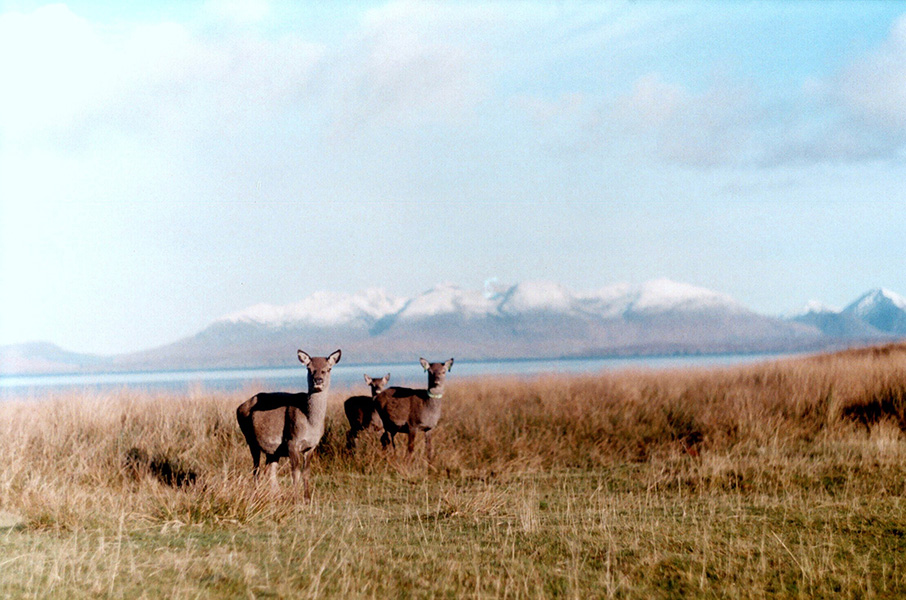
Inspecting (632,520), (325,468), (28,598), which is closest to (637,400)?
(325,468)

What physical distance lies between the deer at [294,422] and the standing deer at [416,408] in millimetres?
3524

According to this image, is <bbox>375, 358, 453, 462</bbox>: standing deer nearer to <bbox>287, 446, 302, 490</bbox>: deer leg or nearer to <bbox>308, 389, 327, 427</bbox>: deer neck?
<bbox>308, 389, 327, 427</bbox>: deer neck

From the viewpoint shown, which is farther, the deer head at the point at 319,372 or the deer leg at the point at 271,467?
the deer leg at the point at 271,467

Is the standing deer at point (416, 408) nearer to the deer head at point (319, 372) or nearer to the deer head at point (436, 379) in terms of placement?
the deer head at point (436, 379)

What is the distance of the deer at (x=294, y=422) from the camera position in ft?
35.6

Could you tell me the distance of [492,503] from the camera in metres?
9.91

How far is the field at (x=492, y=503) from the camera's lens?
679cm

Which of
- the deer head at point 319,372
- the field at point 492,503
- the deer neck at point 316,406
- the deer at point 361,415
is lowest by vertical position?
the field at point 492,503

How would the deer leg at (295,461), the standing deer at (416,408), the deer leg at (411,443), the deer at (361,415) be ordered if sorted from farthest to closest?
1. the deer at (361,415)
2. the standing deer at (416,408)
3. the deer leg at (411,443)
4. the deer leg at (295,461)

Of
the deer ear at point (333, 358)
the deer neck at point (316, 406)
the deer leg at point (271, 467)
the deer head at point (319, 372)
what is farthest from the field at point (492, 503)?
the deer ear at point (333, 358)

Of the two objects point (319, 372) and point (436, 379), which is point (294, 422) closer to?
point (319, 372)

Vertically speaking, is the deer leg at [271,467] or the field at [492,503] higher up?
the deer leg at [271,467]

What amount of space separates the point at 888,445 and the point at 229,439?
38.8 ft

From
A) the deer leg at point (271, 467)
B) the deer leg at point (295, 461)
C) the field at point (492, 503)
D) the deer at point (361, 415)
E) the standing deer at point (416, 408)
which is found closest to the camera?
the field at point (492, 503)
